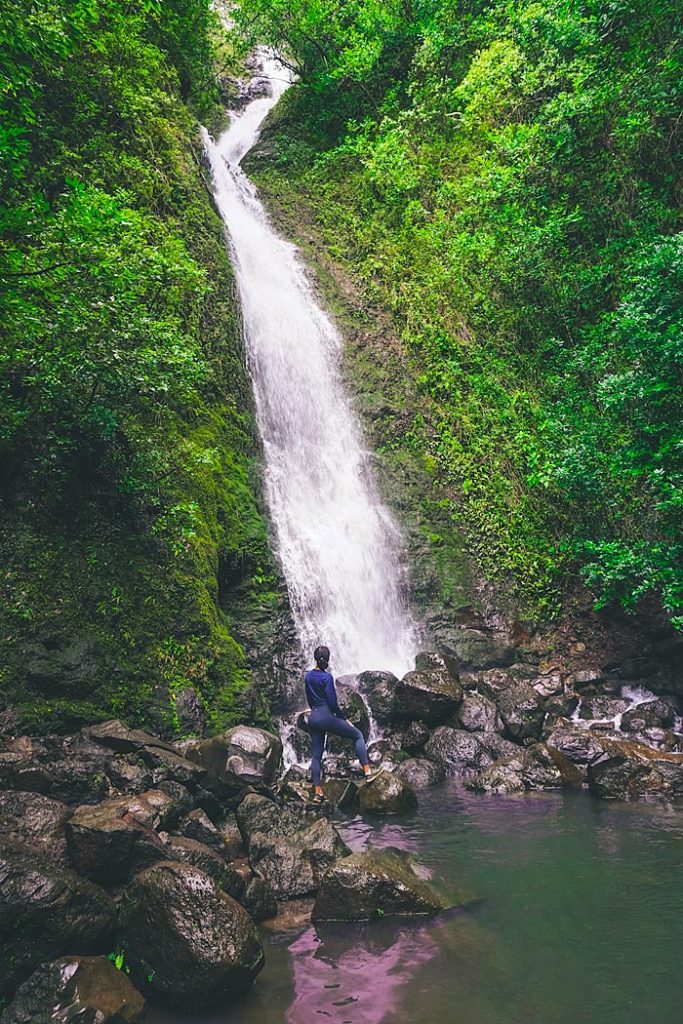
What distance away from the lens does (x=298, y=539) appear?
13.4 m

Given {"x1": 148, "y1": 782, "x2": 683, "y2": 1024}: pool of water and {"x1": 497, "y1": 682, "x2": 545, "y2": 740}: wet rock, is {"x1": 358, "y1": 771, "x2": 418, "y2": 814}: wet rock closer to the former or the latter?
{"x1": 148, "y1": 782, "x2": 683, "y2": 1024}: pool of water

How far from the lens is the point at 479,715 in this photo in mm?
10656

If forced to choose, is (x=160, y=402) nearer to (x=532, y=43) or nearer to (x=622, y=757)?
(x=622, y=757)

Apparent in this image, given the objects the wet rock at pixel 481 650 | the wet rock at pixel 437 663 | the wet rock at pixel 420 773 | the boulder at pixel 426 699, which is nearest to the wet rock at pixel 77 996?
the wet rock at pixel 420 773

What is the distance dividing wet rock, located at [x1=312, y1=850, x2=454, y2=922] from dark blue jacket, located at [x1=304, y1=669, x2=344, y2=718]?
3078 millimetres

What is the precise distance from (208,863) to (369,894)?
4.63 feet

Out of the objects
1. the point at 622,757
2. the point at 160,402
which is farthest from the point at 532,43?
the point at 622,757

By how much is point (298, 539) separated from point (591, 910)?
28.8ft

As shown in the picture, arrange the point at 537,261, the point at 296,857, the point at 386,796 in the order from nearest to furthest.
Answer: the point at 296,857 → the point at 386,796 → the point at 537,261

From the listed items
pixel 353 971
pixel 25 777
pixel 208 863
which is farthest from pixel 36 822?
pixel 353 971

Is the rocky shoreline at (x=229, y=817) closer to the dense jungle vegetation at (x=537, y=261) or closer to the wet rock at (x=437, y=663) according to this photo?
the wet rock at (x=437, y=663)

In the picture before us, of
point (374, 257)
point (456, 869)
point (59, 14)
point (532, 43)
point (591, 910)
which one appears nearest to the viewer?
point (591, 910)

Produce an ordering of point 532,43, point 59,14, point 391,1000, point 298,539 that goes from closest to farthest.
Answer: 1. point 391,1000
2. point 59,14
3. point 298,539
4. point 532,43

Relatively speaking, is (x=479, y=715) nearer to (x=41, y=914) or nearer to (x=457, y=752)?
(x=457, y=752)
